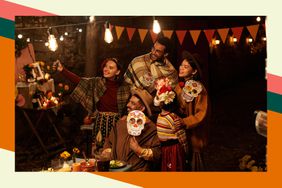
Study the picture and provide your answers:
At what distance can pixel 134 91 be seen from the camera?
5688 millimetres

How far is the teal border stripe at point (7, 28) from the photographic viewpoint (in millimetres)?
5676

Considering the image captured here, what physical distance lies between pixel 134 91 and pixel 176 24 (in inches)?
37.1

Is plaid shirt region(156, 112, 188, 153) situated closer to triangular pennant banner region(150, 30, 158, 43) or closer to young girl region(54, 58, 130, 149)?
young girl region(54, 58, 130, 149)

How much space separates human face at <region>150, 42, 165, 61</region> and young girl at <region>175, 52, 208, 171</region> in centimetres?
26

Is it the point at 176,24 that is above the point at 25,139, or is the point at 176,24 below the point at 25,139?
above

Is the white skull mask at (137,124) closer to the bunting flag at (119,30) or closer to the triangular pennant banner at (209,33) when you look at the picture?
the bunting flag at (119,30)

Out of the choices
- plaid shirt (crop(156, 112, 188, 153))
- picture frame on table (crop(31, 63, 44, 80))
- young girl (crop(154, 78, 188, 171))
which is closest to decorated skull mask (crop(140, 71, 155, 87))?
young girl (crop(154, 78, 188, 171))

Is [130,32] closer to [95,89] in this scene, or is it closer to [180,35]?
[180,35]

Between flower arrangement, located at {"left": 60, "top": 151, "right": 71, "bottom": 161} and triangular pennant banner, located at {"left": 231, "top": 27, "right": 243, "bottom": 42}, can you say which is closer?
flower arrangement, located at {"left": 60, "top": 151, "right": 71, "bottom": 161}

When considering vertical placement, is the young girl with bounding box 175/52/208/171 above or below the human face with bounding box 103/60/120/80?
below

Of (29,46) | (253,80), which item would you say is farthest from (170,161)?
(29,46)

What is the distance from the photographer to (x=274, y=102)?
5688mm

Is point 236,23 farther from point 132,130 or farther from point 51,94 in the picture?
point 51,94

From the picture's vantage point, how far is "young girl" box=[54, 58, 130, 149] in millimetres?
5691
